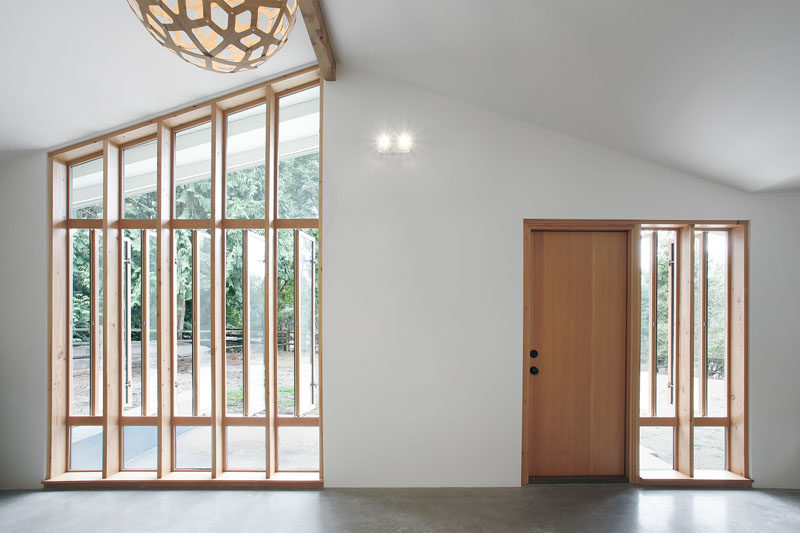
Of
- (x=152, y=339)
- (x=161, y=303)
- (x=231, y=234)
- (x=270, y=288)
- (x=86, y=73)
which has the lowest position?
(x=152, y=339)

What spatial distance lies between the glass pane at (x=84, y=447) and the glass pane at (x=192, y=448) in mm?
713

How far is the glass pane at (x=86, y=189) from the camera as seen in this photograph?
388cm

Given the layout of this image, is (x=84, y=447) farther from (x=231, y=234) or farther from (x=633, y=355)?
(x=633, y=355)

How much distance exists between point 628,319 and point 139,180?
4626 millimetres

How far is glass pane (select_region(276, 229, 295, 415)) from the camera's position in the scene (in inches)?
151

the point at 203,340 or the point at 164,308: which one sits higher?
the point at 164,308

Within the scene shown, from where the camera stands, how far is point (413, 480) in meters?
3.60

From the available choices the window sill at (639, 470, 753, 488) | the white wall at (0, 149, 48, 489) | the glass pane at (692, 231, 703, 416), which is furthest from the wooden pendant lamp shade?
the window sill at (639, 470, 753, 488)

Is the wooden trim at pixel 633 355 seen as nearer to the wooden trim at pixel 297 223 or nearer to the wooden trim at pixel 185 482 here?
the wooden trim at pixel 185 482

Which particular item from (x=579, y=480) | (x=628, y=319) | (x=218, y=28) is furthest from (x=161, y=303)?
(x=628, y=319)

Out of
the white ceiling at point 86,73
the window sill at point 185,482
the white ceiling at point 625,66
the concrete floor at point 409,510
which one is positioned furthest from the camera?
the window sill at point 185,482

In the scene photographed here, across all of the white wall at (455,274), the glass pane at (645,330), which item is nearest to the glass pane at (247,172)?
the white wall at (455,274)

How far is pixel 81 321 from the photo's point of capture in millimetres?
3873

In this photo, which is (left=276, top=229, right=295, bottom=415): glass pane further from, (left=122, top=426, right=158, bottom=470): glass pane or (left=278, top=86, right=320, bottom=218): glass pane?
(left=122, top=426, right=158, bottom=470): glass pane
